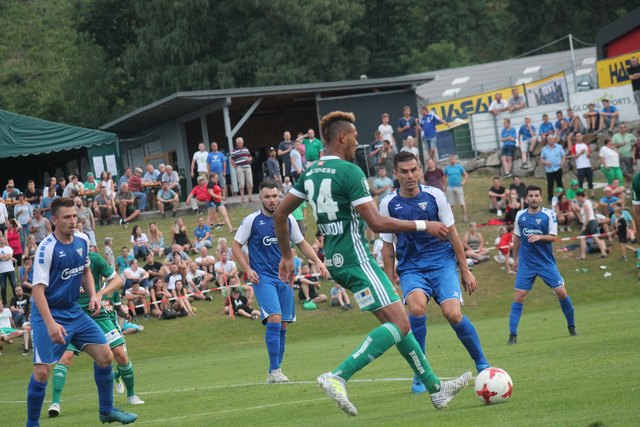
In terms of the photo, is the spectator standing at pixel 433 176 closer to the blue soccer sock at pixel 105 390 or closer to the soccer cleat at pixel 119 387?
the soccer cleat at pixel 119 387

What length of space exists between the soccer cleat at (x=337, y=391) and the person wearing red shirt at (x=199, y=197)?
81.9 ft

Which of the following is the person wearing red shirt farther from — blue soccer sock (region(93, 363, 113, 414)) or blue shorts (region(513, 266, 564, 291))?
blue soccer sock (region(93, 363, 113, 414))

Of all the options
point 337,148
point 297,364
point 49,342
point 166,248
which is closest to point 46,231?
point 166,248

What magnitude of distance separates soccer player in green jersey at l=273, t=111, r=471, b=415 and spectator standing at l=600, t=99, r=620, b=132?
90.2 feet

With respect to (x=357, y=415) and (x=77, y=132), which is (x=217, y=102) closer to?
(x=77, y=132)

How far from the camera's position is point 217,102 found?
A: 36.5 m

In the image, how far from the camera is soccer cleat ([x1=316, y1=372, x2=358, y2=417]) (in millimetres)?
7629

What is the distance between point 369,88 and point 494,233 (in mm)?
11334

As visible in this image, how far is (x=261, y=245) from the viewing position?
13172 mm

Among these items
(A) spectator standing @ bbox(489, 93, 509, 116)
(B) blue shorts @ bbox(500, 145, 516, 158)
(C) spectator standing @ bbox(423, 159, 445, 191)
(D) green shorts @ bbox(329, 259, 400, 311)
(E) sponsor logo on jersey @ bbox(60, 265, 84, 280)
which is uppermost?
(A) spectator standing @ bbox(489, 93, 509, 116)

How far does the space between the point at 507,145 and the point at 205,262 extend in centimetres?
1291

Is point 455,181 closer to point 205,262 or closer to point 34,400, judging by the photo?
point 205,262

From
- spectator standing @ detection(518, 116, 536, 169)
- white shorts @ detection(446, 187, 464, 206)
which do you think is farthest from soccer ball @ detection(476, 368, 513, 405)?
spectator standing @ detection(518, 116, 536, 169)

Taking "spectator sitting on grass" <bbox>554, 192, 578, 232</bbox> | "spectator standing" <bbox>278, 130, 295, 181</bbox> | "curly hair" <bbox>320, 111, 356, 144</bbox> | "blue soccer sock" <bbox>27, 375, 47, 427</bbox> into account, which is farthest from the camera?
"spectator standing" <bbox>278, 130, 295, 181</bbox>
